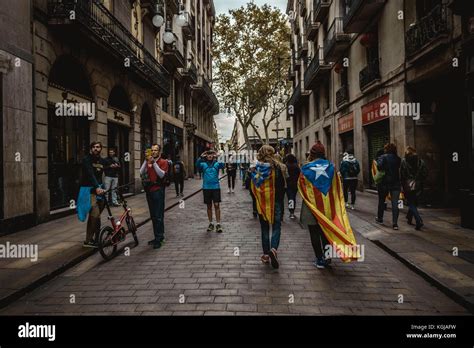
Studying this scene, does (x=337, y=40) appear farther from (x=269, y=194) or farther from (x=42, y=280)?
(x=42, y=280)

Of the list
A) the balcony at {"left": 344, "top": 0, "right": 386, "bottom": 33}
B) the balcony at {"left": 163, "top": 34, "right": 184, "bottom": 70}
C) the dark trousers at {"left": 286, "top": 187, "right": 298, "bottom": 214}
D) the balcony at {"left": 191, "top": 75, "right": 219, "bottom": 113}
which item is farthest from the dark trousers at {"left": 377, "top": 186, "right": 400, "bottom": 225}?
the balcony at {"left": 191, "top": 75, "right": 219, "bottom": 113}

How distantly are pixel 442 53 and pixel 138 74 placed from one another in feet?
38.2

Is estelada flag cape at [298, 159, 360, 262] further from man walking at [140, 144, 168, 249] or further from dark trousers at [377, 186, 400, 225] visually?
dark trousers at [377, 186, 400, 225]

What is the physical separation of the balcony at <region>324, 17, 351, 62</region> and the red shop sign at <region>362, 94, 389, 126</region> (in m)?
4.35

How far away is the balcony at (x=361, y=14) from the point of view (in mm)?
13609

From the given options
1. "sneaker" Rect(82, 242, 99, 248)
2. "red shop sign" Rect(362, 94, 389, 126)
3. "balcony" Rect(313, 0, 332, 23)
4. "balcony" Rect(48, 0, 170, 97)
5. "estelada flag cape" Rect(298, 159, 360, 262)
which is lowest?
"sneaker" Rect(82, 242, 99, 248)

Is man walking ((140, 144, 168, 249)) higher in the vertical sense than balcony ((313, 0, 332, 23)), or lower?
lower

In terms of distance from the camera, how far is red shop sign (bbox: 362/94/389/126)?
13.6 metres

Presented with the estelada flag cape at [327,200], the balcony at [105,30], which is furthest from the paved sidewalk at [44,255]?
the balcony at [105,30]

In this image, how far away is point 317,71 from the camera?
22094 millimetres

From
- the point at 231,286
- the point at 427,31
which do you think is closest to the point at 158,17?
the point at 427,31

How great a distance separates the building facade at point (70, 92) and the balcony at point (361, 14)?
29.7ft

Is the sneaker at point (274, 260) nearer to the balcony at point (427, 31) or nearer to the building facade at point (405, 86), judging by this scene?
the building facade at point (405, 86)
